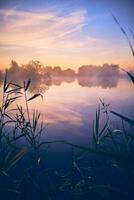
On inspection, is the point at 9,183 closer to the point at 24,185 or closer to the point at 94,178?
the point at 24,185

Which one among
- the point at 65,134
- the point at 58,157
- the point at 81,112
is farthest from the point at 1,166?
the point at 81,112

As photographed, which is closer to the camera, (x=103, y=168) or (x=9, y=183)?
(x=103, y=168)

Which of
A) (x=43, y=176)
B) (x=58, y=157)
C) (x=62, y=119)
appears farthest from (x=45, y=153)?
(x=62, y=119)

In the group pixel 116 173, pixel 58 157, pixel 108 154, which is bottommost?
pixel 58 157

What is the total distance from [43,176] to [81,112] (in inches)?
206

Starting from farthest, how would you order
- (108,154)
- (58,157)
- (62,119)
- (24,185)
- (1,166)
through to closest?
(62,119) → (58,157) → (24,185) → (1,166) → (108,154)

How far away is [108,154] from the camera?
55cm

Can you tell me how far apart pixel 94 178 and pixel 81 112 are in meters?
5.23

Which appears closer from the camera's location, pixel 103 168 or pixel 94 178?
pixel 103 168

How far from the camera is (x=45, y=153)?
11.4 feet

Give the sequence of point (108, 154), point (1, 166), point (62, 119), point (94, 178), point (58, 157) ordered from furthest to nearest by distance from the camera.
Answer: point (62, 119) < point (58, 157) < point (94, 178) < point (1, 166) < point (108, 154)

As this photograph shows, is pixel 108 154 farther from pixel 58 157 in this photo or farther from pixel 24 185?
pixel 58 157

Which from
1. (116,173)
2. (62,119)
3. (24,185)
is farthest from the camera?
(62,119)

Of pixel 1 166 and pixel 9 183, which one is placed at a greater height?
pixel 1 166
